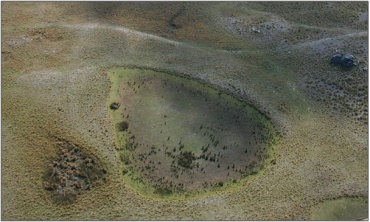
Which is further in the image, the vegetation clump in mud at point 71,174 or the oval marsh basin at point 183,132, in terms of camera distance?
the oval marsh basin at point 183,132

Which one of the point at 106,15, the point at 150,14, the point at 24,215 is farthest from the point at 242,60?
the point at 24,215

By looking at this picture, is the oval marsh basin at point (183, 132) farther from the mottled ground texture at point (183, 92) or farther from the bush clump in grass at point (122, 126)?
the mottled ground texture at point (183, 92)

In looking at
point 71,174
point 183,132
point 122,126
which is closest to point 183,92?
point 183,132

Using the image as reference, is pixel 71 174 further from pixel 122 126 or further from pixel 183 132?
pixel 183 132

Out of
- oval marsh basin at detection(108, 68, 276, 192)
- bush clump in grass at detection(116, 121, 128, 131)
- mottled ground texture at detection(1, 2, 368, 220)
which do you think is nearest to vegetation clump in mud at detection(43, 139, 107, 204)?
mottled ground texture at detection(1, 2, 368, 220)

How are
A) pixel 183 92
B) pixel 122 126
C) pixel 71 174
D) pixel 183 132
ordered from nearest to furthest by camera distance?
pixel 71 174, pixel 183 132, pixel 122 126, pixel 183 92

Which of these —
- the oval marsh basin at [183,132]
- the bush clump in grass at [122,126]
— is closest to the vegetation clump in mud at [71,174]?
the oval marsh basin at [183,132]
